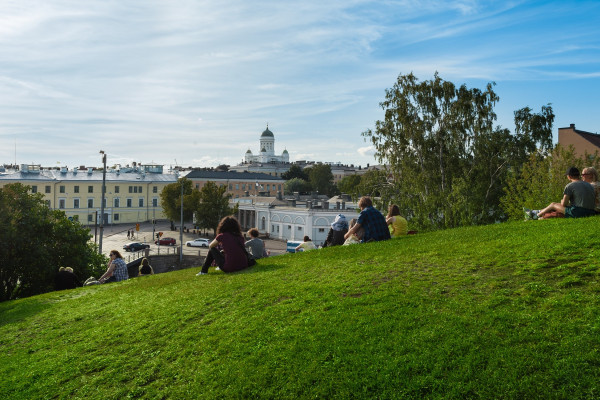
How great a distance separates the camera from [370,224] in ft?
47.6

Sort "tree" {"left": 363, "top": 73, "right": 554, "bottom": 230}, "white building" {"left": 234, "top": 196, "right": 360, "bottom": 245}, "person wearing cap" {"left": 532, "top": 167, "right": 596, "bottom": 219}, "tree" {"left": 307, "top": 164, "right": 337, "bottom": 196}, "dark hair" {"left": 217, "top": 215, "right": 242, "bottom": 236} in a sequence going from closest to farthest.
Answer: "person wearing cap" {"left": 532, "top": 167, "right": 596, "bottom": 219}, "dark hair" {"left": 217, "top": 215, "right": 242, "bottom": 236}, "tree" {"left": 363, "top": 73, "right": 554, "bottom": 230}, "white building" {"left": 234, "top": 196, "right": 360, "bottom": 245}, "tree" {"left": 307, "top": 164, "right": 337, "bottom": 196}

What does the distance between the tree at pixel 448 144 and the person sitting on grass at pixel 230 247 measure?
23.7 metres

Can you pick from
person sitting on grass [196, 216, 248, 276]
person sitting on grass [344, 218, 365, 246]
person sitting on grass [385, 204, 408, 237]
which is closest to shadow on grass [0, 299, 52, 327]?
person sitting on grass [196, 216, 248, 276]

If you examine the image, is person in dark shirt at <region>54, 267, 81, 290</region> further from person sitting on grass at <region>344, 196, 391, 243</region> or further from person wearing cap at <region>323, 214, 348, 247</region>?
person sitting on grass at <region>344, 196, 391, 243</region>

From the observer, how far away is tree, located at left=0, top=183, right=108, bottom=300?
20.3 m

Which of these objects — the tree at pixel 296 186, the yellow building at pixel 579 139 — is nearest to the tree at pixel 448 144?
the yellow building at pixel 579 139

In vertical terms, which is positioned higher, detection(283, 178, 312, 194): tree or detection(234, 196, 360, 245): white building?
detection(283, 178, 312, 194): tree

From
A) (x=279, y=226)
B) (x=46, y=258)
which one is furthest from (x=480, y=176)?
(x=279, y=226)

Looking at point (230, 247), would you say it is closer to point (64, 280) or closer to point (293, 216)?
point (64, 280)

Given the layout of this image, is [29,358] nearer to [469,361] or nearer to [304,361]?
[304,361]

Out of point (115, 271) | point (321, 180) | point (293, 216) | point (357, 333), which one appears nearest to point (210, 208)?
point (293, 216)

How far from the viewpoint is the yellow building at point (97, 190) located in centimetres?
7712

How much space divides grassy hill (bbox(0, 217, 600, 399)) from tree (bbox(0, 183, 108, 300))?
990 cm

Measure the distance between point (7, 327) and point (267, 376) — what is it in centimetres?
819
